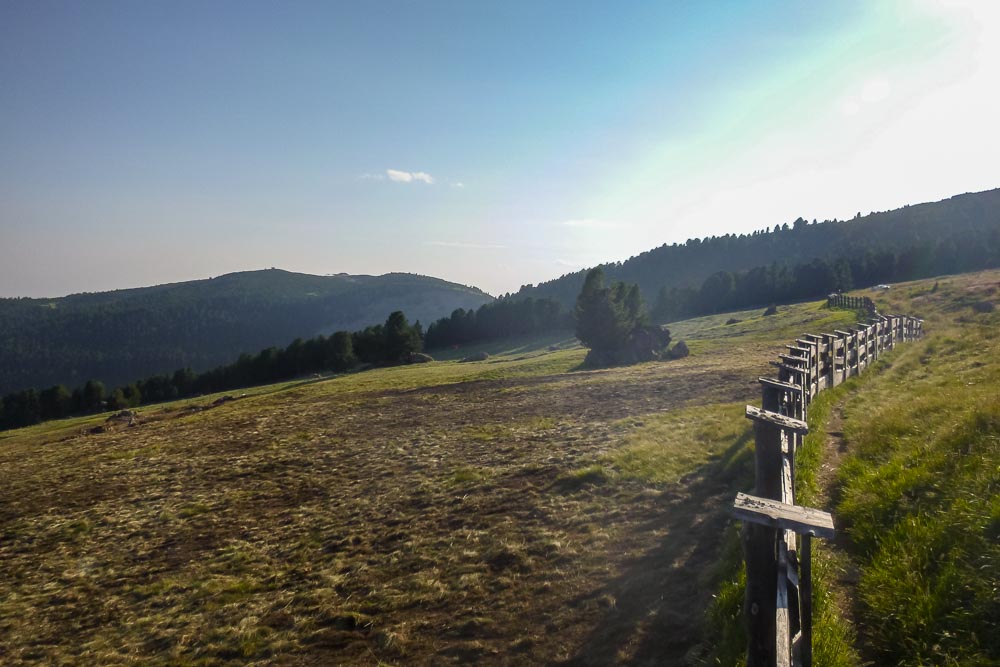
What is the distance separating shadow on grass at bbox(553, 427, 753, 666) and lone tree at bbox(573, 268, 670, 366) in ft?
134

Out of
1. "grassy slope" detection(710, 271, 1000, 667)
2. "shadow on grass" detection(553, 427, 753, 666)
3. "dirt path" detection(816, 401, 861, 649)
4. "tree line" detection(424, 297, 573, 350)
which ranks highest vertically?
"tree line" detection(424, 297, 573, 350)

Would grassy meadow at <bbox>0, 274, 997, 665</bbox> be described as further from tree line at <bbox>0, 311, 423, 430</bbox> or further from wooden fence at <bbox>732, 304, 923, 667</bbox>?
tree line at <bbox>0, 311, 423, 430</bbox>

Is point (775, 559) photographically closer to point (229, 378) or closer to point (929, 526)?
point (929, 526)

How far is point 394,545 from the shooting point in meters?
10.1

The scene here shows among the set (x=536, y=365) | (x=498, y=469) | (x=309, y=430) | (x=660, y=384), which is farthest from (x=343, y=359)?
(x=498, y=469)

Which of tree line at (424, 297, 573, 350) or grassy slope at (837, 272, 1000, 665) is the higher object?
tree line at (424, 297, 573, 350)

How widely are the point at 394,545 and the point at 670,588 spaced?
19.0 feet

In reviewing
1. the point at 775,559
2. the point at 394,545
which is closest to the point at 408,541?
the point at 394,545

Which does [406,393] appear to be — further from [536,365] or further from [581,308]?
[581,308]

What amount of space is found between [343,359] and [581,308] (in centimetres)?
5049

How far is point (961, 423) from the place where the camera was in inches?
299

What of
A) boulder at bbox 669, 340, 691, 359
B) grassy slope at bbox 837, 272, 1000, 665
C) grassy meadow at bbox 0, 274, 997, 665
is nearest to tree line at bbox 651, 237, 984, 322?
boulder at bbox 669, 340, 691, 359

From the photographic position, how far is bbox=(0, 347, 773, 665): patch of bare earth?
270 inches

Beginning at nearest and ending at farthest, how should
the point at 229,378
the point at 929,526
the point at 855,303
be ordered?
the point at 929,526, the point at 855,303, the point at 229,378
